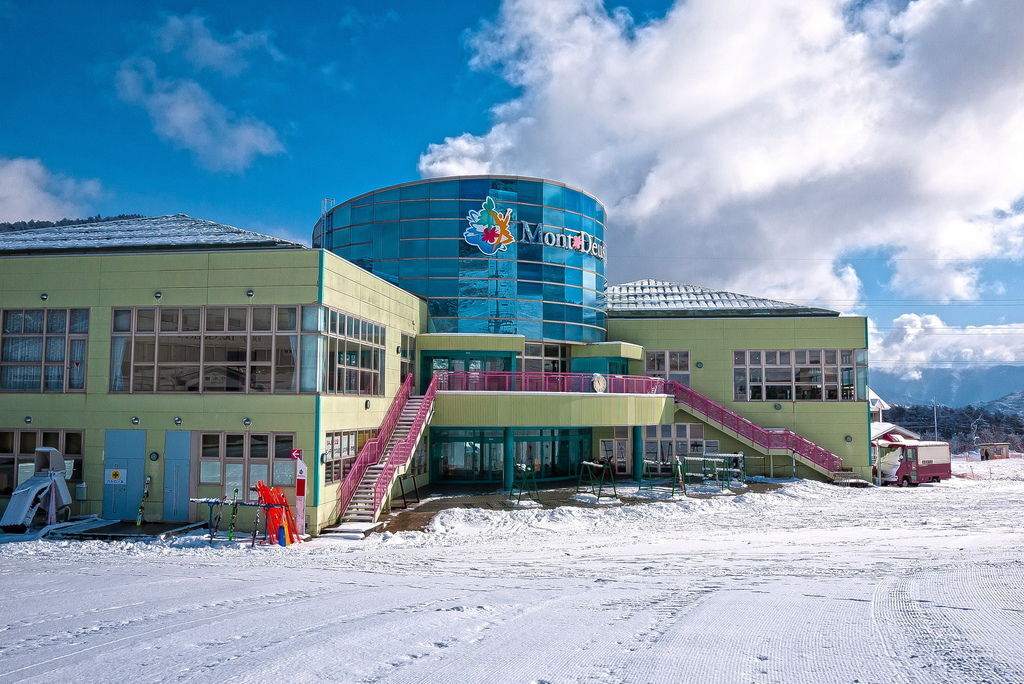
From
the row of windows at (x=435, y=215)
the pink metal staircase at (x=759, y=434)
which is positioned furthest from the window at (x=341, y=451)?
the pink metal staircase at (x=759, y=434)

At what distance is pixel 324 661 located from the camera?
316 inches

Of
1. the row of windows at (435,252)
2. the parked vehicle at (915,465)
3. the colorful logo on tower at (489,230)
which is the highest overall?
the colorful logo on tower at (489,230)

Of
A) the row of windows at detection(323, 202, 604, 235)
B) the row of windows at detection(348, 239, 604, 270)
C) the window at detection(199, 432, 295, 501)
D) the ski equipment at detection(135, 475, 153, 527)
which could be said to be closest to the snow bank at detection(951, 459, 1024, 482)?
the row of windows at detection(348, 239, 604, 270)

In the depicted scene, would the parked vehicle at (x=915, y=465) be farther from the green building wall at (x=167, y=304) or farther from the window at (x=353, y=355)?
the green building wall at (x=167, y=304)

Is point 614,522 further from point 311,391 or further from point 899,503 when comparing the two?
point 899,503

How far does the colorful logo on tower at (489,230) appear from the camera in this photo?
3147 centimetres

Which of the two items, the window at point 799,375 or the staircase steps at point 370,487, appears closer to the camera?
the staircase steps at point 370,487

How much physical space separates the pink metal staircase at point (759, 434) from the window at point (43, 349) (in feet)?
76.3

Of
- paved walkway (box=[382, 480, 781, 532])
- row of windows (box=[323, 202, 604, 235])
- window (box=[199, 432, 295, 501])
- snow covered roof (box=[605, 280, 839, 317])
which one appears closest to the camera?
window (box=[199, 432, 295, 501])

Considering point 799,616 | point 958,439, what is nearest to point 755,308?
point 799,616

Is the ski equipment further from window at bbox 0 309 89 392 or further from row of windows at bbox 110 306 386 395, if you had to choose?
window at bbox 0 309 89 392

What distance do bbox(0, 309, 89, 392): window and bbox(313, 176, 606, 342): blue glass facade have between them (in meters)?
13.0

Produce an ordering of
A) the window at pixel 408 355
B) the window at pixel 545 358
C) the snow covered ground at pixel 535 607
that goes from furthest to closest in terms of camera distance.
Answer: the window at pixel 545 358, the window at pixel 408 355, the snow covered ground at pixel 535 607

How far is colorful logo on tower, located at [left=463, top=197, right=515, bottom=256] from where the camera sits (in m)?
31.5
